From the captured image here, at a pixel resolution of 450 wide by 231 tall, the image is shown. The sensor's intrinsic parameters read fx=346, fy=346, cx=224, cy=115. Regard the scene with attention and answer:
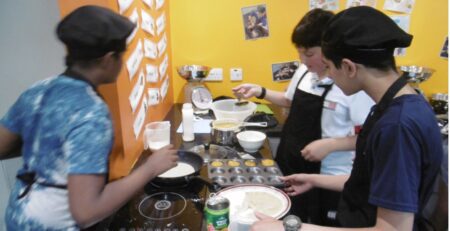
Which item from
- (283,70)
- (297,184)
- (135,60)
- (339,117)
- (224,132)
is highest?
(135,60)

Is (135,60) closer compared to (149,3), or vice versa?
(135,60)

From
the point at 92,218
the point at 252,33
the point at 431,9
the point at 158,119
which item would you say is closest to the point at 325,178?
the point at 92,218

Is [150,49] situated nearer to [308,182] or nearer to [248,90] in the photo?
[248,90]

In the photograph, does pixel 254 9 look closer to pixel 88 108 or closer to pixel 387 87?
pixel 387 87

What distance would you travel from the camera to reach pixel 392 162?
0.77 meters

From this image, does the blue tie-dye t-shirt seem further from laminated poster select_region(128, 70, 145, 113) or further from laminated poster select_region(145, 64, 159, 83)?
laminated poster select_region(145, 64, 159, 83)

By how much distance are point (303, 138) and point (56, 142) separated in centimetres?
114

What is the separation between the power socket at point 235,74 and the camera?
2504mm

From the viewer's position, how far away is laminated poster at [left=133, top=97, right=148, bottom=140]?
153cm

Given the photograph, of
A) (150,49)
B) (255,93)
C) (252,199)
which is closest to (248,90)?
(255,93)

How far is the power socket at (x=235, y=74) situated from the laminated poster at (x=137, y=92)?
0.98 metres

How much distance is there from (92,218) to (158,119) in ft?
4.24

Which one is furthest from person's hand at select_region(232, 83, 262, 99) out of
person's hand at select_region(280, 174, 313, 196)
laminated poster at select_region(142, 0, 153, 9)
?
person's hand at select_region(280, 174, 313, 196)

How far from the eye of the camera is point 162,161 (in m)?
0.96
